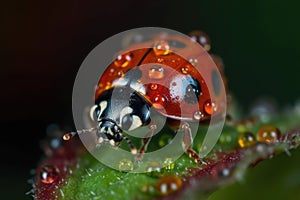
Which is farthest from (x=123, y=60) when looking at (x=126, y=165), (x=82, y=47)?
(x=82, y=47)

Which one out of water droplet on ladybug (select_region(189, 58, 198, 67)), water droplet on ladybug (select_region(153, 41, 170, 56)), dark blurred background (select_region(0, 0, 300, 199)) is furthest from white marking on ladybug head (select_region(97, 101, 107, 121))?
dark blurred background (select_region(0, 0, 300, 199))

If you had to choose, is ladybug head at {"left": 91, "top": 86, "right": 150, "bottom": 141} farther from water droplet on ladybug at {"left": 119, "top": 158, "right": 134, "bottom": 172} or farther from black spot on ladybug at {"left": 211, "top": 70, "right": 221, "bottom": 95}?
black spot on ladybug at {"left": 211, "top": 70, "right": 221, "bottom": 95}

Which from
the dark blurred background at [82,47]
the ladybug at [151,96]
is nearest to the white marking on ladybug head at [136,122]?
the ladybug at [151,96]

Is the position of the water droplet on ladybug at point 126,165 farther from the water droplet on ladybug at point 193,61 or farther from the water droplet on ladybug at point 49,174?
the water droplet on ladybug at point 193,61

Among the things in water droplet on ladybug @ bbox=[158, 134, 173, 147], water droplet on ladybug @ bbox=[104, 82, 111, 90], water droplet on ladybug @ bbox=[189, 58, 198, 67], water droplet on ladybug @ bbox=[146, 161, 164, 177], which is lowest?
water droplet on ladybug @ bbox=[146, 161, 164, 177]

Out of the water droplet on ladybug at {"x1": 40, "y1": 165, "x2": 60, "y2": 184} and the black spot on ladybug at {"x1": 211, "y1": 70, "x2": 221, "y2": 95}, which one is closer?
the water droplet on ladybug at {"x1": 40, "y1": 165, "x2": 60, "y2": 184}

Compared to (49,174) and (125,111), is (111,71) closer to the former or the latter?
(125,111)

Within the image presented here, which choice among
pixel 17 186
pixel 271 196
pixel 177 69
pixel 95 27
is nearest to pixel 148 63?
pixel 177 69
